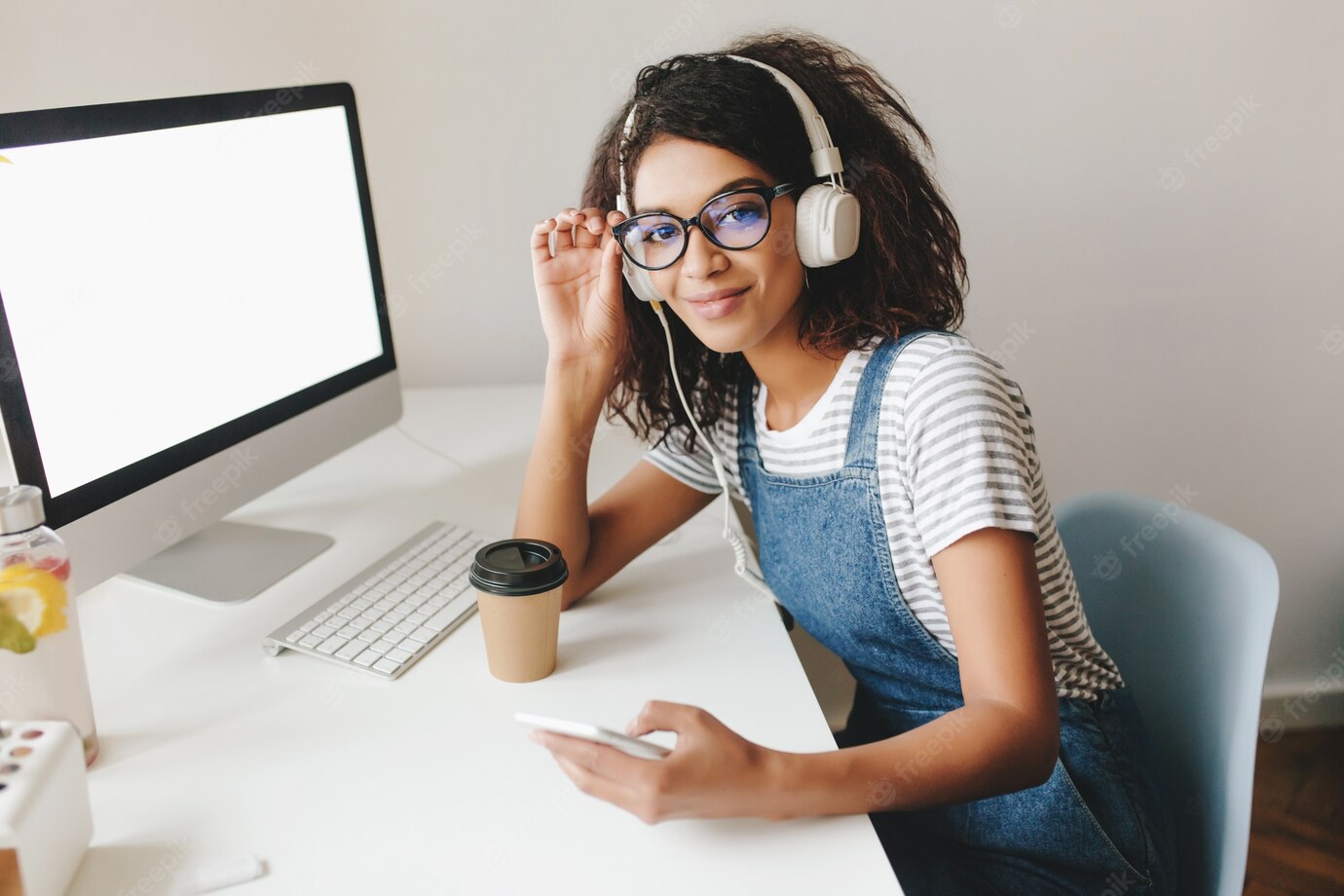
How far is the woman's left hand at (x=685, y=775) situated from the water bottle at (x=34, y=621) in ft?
1.22

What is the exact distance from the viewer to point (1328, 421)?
6.08ft

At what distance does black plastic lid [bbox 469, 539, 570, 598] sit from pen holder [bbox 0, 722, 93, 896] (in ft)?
1.09

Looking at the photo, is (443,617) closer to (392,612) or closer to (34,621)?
(392,612)

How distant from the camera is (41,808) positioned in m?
0.67

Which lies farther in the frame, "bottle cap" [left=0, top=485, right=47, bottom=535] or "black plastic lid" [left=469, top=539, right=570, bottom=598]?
"black plastic lid" [left=469, top=539, right=570, bottom=598]

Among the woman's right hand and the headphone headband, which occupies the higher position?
the headphone headband

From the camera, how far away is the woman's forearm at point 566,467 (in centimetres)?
113

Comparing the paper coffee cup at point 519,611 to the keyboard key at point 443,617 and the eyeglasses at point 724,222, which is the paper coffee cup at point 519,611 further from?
the eyeglasses at point 724,222

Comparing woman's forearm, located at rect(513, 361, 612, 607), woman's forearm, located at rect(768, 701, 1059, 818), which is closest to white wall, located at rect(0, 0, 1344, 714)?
woman's forearm, located at rect(513, 361, 612, 607)

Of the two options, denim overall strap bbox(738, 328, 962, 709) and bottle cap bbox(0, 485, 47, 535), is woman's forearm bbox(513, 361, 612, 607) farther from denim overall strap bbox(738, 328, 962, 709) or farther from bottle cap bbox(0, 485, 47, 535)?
bottle cap bbox(0, 485, 47, 535)

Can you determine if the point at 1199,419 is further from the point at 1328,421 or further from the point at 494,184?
the point at 494,184

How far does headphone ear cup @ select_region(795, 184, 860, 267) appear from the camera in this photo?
38.5 inches

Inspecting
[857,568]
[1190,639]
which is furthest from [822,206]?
[1190,639]

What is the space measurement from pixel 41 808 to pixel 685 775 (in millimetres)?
410
